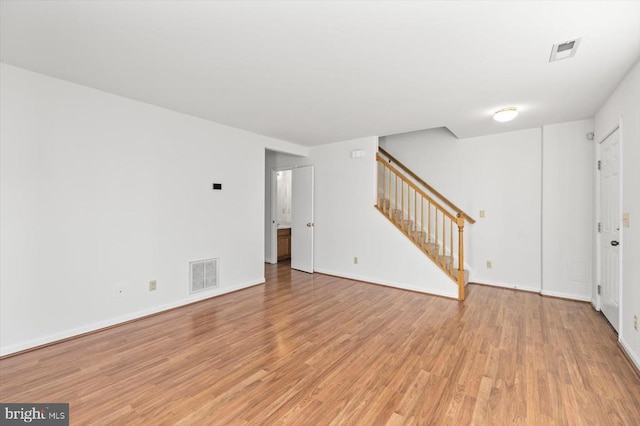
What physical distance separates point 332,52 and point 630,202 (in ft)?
9.30

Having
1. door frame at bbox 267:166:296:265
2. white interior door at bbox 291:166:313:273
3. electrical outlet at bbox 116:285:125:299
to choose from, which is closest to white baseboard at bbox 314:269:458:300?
white interior door at bbox 291:166:313:273

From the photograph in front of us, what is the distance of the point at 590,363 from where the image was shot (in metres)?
2.31

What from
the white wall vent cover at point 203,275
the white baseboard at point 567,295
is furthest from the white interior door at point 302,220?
the white baseboard at point 567,295

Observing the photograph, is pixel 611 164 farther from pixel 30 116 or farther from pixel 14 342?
pixel 14 342

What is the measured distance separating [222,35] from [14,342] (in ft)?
10.1

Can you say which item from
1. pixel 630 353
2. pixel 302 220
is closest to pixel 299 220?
pixel 302 220

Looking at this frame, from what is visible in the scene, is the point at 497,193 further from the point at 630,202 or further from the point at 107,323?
the point at 107,323

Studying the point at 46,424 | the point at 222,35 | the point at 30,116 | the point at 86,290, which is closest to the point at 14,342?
the point at 86,290

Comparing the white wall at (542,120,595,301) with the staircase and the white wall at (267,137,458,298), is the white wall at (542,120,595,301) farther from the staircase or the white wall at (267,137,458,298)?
the white wall at (267,137,458,298)

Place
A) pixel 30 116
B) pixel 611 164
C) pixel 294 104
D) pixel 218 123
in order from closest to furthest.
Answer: pixel 30 116
pixel 611 164
pixel 294 104
pixel 218 123

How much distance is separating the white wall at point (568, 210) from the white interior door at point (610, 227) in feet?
1.64

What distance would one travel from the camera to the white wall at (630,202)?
2297 mm

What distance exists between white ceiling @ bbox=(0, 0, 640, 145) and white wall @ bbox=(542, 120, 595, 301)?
0.70 m
